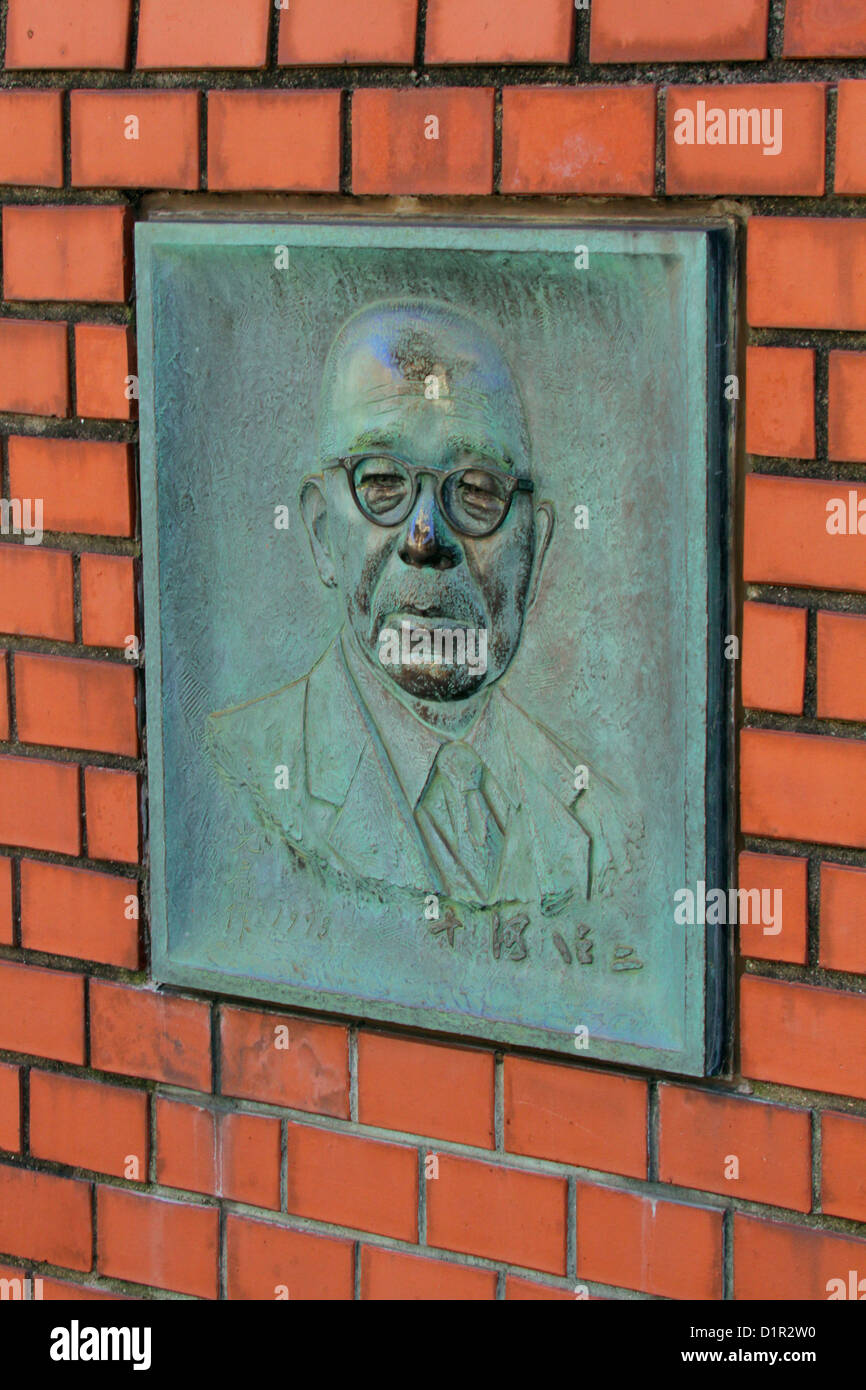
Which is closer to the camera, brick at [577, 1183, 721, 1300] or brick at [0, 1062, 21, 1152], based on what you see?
brick at [577, 1183, 721, 1300]

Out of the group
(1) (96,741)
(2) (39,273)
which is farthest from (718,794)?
(2) (39,273)

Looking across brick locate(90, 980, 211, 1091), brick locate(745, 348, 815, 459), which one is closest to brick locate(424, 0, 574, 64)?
brick locate(745, 348, 815, 459)

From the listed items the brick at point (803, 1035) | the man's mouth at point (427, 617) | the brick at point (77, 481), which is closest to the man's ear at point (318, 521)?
the man's mouth at point (427, 617)

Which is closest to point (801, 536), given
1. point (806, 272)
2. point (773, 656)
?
point (773, 656)

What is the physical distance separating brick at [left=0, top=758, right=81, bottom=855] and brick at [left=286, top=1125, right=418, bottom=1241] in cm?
47

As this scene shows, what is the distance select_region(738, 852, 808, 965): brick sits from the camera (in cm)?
195

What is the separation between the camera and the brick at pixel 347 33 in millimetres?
1979

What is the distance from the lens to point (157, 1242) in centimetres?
240

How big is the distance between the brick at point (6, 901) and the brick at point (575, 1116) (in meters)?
0.72

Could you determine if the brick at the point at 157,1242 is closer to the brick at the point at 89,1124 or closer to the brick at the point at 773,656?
the brick at the point at 89,1124

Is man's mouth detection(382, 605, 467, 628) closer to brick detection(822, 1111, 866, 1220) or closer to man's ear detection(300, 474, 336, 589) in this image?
man's ear detection(300, 474, 336, 589)

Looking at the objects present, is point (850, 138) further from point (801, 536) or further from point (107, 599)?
point (107, 599)

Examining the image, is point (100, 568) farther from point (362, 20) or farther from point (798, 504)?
point (798, 504)

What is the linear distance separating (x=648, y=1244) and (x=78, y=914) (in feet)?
2.73
